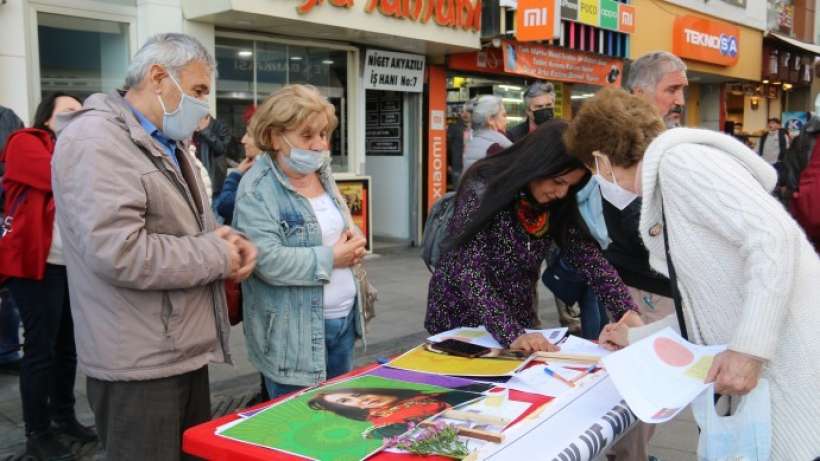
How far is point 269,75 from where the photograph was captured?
8.91 meters

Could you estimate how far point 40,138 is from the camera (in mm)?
3621

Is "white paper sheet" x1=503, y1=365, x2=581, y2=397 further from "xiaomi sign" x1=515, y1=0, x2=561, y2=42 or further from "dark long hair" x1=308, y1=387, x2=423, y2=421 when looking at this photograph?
"xiaomi sign" x1=515, y1=0, x2=561, y2=42

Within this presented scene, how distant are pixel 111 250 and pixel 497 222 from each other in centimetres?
139

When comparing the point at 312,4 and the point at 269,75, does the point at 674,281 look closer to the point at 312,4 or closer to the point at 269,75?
the point at 312,4

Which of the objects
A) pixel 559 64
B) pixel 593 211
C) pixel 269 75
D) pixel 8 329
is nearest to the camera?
pixel 593 211

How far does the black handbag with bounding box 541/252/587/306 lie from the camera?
3908mm

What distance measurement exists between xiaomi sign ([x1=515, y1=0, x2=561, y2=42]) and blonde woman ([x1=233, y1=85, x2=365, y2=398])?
7.45m

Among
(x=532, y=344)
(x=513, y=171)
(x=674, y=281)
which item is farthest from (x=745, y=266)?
(x=513, y=171)

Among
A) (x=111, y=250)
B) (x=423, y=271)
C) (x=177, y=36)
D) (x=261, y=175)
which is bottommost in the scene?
(x=423, y=271)

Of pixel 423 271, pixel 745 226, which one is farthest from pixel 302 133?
pixel 423 271

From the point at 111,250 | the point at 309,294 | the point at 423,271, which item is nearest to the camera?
the point at 111,250

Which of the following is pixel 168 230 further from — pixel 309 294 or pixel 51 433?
pixel 51 433

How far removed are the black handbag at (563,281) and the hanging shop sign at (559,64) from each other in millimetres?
6783

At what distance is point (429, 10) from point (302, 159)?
6785 mm
